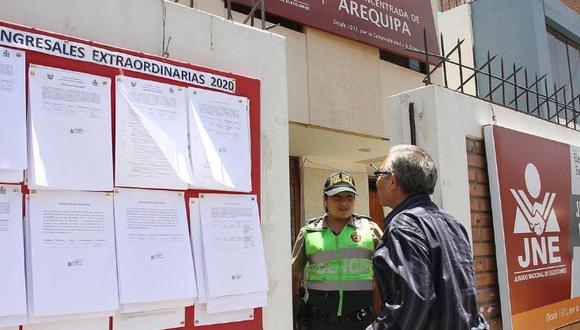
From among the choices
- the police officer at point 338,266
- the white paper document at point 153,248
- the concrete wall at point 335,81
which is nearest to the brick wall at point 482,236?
the police officer at point 338,266

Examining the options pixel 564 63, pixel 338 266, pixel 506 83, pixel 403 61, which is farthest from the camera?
pixel 564 63

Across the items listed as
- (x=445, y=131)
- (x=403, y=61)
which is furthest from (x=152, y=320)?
(x=403, y=61)

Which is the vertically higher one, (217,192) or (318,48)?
(318,48)

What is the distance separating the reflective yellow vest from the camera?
298 centimetres

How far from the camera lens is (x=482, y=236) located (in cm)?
316

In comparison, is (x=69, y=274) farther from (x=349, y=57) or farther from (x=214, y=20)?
(x=349, y=57)

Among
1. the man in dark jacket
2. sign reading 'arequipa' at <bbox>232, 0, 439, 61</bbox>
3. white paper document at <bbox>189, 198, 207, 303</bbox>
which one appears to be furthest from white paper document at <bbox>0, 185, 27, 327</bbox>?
sign reading 'arequipa' at <bbox>232, 0, 439, 61</bbox>

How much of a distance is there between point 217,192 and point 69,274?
0.67 meters

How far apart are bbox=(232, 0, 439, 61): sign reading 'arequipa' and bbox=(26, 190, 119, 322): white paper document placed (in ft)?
16.5

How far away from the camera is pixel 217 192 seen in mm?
2217

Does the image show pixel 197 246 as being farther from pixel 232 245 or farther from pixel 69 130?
pixel 69 130

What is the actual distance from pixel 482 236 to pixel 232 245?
170cm

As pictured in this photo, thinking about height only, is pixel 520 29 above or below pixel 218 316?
above

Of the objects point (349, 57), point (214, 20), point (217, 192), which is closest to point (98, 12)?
point (214, 20)
